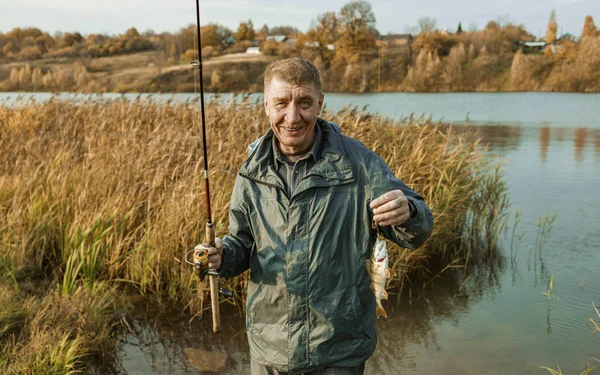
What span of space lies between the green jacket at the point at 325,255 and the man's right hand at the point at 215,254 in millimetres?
187

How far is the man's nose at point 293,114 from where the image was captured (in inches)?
87.4

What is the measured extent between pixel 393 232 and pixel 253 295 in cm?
65

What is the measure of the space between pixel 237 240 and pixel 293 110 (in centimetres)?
62

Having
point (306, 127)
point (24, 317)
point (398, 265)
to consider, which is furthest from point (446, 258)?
point (306, 127)

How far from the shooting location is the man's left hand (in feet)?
6.46

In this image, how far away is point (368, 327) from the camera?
230 cm

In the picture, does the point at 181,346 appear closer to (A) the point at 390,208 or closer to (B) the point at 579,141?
(A) the point at 390,208

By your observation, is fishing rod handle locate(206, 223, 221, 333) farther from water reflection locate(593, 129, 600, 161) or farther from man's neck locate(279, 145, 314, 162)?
water reflection locate(593, 129, 600, 161)

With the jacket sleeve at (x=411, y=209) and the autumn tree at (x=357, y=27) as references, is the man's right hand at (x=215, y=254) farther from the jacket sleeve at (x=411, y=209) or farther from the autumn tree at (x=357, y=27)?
the autumn tree at (x=357, y=27)

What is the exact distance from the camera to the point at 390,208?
197cm

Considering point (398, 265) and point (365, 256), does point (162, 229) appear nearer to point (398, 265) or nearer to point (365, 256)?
point (398, 265)

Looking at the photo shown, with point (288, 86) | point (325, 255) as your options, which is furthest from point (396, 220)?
point (288, 86)

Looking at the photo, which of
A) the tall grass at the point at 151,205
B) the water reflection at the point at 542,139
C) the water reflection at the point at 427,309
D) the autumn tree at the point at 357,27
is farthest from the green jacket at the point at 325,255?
the autumn tree at the point at 357,27

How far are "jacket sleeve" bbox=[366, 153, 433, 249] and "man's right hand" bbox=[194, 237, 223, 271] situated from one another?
62cm
